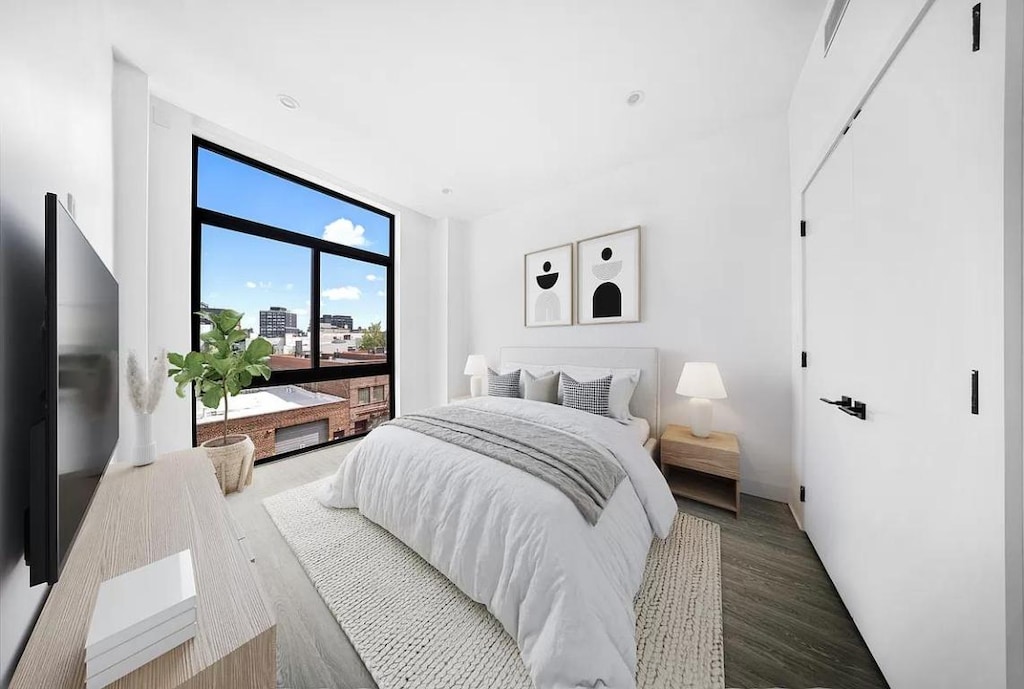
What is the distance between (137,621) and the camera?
0.64 m

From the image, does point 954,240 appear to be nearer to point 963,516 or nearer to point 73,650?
point 963,516

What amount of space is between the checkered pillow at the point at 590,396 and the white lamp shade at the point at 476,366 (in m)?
1.46

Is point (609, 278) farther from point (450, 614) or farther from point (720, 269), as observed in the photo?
point (450, 614)

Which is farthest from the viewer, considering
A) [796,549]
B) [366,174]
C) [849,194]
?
[366,174]

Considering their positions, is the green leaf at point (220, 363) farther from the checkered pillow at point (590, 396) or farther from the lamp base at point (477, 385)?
the checkered pillow at point (590, 396)

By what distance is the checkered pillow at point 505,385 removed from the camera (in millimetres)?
2979

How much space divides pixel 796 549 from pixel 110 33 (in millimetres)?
4674

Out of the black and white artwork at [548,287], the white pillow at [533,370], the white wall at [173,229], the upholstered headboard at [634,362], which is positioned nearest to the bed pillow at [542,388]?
the white pillow at [533,370]

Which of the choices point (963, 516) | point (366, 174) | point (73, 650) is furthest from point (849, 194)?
point (366, 174)

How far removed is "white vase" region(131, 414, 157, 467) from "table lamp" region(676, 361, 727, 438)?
117 inches

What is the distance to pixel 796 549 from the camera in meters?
1.79

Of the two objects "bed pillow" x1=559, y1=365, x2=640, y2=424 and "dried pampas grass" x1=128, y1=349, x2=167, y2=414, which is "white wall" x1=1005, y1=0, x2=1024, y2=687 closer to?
"bed pillow" x1=559, y1=365, x2=640, y2=424

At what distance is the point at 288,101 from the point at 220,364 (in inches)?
72.5

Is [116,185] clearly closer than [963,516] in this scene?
No
